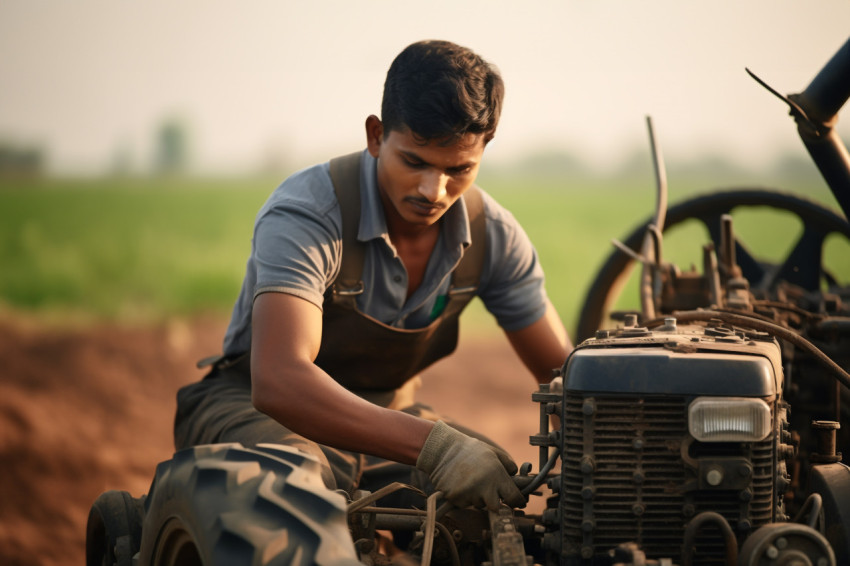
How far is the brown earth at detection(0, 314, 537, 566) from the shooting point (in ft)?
21.0

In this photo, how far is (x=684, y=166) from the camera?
134 ft

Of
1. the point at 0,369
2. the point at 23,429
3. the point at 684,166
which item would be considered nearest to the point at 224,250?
the point at 0,369

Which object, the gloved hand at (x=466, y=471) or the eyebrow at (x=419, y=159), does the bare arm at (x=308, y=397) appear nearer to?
the gloved hand at (x=466, y=471)

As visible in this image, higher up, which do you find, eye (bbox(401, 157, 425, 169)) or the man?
eye (bbox(401, 157, 425, 169))

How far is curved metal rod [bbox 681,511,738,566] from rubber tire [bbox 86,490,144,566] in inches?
56.9

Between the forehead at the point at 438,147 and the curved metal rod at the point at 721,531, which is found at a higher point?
the forehead at the point at 438,147

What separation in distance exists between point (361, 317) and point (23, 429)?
566cm

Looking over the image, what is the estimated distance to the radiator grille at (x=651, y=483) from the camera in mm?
2246

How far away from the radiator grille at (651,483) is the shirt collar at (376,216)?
1183mm

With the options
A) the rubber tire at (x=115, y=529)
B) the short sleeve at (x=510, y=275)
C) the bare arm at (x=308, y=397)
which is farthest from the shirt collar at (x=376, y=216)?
the rubber tire at (x=115, y=529)

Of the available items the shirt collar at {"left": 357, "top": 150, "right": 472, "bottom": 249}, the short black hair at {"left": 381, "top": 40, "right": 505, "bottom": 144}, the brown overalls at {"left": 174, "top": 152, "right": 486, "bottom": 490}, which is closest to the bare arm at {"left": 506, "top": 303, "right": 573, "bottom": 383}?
the brown overalls at {"left": 174, "top": 152, "right": 486, "bottom": 490}

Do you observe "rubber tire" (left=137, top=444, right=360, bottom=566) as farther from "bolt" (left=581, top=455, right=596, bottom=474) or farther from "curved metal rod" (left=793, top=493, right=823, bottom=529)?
"curved metal rod" (left=793, top=493, right=823, bottom=529)

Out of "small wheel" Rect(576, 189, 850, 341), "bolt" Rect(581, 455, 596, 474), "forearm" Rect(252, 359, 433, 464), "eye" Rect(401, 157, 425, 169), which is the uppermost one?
"eye" Rect(401, 157, 425, 169)

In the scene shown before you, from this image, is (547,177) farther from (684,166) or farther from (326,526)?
(326,526)
